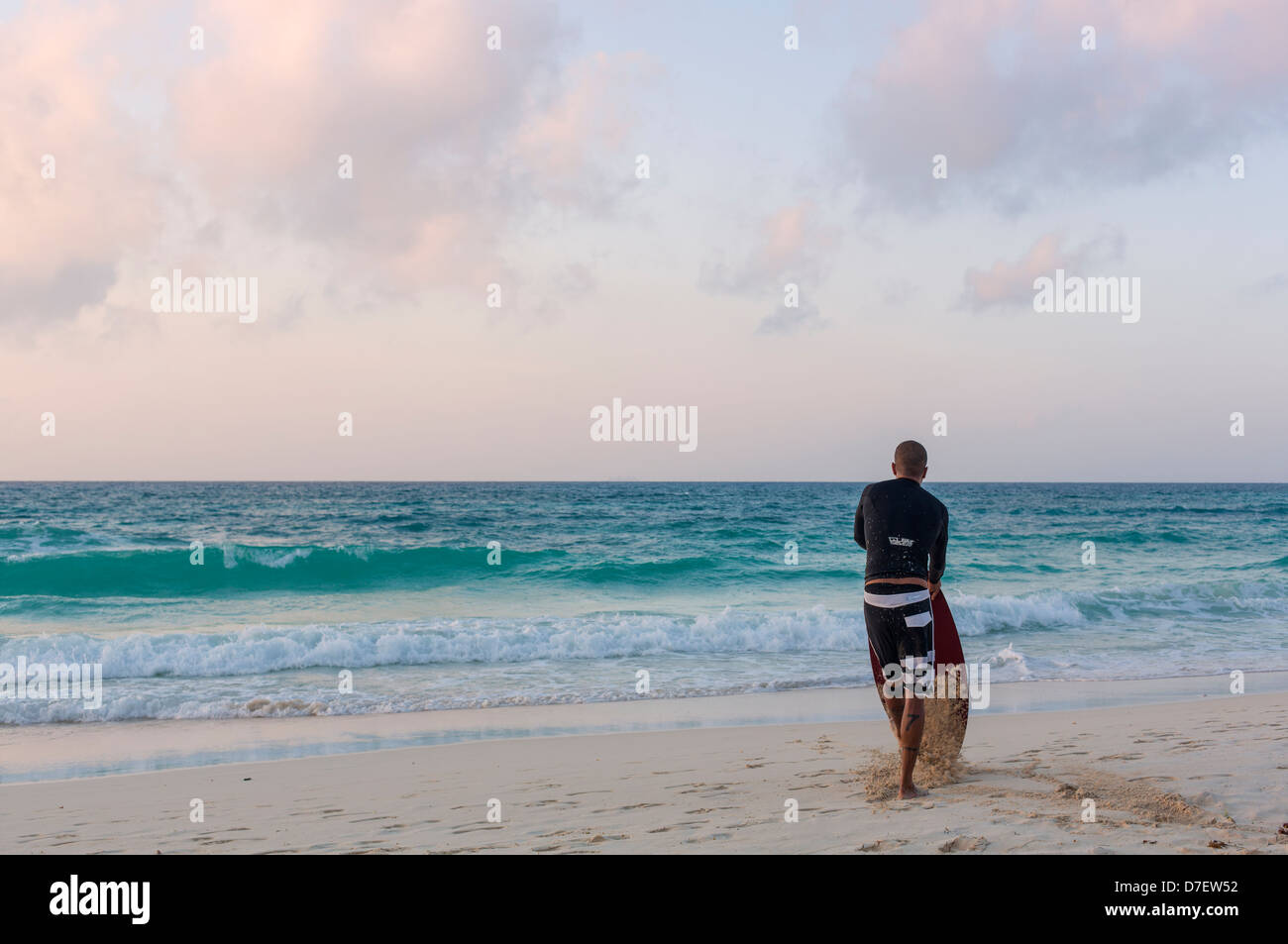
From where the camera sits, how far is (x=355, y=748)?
7484 mm

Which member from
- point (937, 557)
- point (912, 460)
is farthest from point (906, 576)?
point (912, 460)

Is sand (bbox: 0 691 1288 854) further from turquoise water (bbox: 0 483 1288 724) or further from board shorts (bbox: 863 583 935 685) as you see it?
turquoise water (bbox: 0 483 1288 724)

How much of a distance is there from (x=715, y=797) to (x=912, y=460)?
241 centimetres

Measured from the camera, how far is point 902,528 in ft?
15.8

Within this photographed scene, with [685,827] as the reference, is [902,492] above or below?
above

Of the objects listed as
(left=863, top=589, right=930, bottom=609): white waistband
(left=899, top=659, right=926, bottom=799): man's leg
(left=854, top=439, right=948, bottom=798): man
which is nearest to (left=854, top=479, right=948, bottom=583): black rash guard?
(left=854, top=439, right=948, bottom=798): man

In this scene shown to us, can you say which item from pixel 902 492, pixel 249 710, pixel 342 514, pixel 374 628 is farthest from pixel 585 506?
pixel 902 492

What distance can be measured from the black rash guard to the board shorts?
0.10m

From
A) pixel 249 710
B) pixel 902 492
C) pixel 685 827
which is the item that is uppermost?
pixel 902 492

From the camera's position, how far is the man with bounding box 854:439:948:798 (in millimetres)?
4816

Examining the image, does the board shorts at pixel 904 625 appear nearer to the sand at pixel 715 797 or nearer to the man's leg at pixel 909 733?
the man's leg at pixel 909 733

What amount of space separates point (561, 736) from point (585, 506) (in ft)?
126
